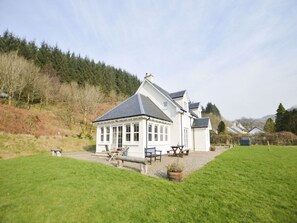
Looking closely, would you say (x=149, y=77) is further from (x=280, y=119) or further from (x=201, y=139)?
(x=280, y=119)

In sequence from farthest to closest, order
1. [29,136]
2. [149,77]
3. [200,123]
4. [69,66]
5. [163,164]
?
[69,66] < [200,123] < [149,77] < [29,136] < [163,164]

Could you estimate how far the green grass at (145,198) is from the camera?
15.3 feet

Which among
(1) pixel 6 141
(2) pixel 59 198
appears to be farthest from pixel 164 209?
(1) pixel 6 141

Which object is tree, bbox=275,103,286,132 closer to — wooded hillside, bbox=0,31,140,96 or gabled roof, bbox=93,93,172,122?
gabled roof, bbox=93,93,172,122

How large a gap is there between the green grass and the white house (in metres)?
6.94

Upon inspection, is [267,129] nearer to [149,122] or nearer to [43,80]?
[149,122]

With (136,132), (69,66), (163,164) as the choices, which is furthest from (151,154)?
(69,66)

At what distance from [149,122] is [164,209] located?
35.0ft

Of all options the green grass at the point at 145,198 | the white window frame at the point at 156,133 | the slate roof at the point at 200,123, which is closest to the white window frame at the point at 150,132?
the white window frame at the point at 156,133

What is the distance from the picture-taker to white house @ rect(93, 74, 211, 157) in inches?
588

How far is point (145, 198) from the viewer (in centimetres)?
563

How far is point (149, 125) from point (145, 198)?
33.4 feet

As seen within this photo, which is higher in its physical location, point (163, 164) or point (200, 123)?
point (200, 123)

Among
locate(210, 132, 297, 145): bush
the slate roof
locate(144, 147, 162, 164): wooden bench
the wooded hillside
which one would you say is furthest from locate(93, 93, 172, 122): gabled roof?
the wooded hillside
